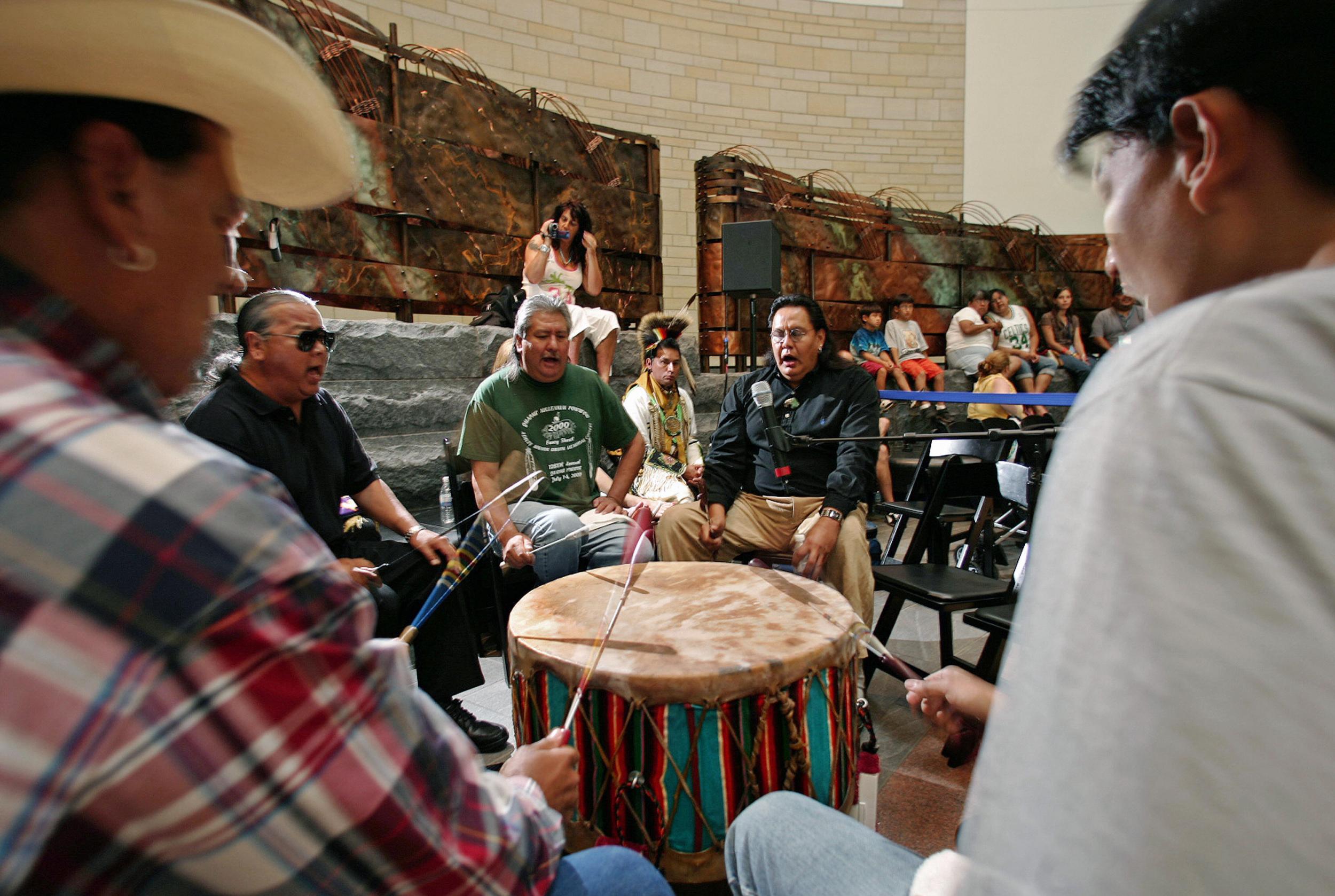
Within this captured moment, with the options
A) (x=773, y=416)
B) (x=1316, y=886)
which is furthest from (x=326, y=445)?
(x=1316, y=886)

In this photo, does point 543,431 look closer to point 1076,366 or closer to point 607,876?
point 607,876

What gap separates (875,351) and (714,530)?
6.33 meters

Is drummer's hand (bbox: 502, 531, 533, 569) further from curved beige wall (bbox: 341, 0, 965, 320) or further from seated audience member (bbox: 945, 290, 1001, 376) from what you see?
curved beige wall (bbox: 341, 0, 965, 320)

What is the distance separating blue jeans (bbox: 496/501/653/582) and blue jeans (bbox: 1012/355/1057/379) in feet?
25.1

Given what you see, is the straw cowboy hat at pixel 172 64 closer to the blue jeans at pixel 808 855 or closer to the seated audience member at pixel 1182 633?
the seated audience member at pixel 1182 633

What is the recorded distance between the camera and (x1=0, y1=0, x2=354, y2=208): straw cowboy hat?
58cm

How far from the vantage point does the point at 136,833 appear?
481 millimetres

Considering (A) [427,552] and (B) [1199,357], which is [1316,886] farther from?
(A) [427,552]

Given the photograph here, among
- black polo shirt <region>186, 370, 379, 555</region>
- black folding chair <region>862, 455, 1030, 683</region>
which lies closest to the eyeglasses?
black polo shirt <region>186, 370, 379, 555</region>

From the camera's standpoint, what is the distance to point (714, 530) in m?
3.42

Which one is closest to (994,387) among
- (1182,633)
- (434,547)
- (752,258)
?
(752,258)

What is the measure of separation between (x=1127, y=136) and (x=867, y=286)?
9.67m

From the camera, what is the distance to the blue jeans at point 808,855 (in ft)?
3.33

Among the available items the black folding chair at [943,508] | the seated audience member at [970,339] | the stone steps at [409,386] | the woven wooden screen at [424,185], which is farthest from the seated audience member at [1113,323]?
the stone steps at [409,386]
